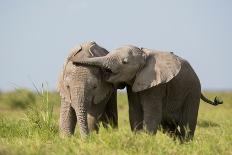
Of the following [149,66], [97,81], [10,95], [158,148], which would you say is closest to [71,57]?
[97,81]

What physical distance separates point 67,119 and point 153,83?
4.25ft

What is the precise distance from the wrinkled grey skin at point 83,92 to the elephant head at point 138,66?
0.13m

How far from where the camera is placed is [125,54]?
795cm

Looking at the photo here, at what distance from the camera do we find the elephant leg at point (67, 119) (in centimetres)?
808

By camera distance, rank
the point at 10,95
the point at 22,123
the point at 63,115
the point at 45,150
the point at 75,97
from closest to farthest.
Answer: the point at 45,150
the point at 75,97
the point at 63,115
the point at 22,123
the point at 10,95

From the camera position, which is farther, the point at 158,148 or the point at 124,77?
the point at 124,77

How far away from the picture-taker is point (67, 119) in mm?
8141

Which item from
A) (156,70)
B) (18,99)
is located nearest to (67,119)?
(156,70)

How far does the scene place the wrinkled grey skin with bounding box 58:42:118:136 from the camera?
762cm

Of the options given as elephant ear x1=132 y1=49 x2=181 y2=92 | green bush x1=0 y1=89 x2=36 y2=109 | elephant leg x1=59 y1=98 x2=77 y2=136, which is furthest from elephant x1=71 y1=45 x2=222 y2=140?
green bush x1=0 y1=89 x2=36 y2=109

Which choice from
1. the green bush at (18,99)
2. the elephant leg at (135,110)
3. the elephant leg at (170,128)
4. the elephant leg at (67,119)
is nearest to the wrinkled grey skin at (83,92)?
the elephant leg at (67,119)

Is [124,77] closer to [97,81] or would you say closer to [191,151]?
[97,81]

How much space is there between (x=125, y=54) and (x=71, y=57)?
28.9 inches

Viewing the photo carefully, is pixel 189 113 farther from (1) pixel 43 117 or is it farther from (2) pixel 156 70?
(1) pixel 43 117
